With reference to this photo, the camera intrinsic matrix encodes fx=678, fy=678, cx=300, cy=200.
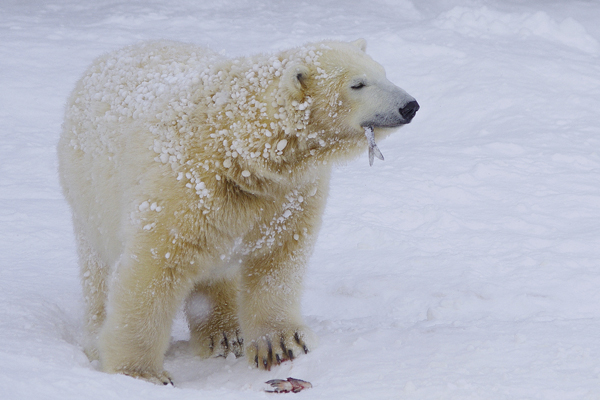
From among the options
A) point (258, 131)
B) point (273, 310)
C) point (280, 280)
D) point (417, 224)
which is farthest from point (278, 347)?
point (417, 224)

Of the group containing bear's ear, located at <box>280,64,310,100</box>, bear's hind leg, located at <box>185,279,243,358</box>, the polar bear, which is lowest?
bear's hind leg, located at <box>185,279,243,358</box>

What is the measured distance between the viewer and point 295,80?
3074 millimetres

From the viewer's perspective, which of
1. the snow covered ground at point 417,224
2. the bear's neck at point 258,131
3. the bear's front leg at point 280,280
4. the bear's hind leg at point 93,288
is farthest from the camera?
the bear's hind leg at point 93,288

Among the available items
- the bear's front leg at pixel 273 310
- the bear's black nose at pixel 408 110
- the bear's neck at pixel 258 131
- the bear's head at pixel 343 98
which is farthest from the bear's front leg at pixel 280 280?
the bear's black nose at pixel 408 110

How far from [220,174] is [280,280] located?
0.80m

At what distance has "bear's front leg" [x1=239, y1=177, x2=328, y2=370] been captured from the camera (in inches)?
137

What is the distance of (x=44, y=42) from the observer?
10.4 m

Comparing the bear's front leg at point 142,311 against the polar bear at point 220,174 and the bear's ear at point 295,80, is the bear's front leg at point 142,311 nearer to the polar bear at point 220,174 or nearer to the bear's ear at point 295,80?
the polar bear at point 220,174

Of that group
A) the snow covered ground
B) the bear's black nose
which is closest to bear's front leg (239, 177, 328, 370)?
the snow covered ground

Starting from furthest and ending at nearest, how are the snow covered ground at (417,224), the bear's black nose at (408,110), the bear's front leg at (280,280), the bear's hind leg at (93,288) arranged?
the bear's hind leg at (93,288) → the bear's front leg at (280,280) → the bear's black nose at (408,110) → the snow covered ground at (417,224)

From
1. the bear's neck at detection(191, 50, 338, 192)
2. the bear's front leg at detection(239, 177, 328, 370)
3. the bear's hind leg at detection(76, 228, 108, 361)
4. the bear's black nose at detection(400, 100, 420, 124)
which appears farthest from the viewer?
the bear's hind leg at detection(76, 228, 108, 361)

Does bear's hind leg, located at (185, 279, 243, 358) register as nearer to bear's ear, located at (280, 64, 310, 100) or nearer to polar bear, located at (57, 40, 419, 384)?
polar bear, located at (57, 40, 419, 384)

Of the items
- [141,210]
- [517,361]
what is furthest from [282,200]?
[517,361]

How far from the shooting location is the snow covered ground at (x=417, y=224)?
2.88m
